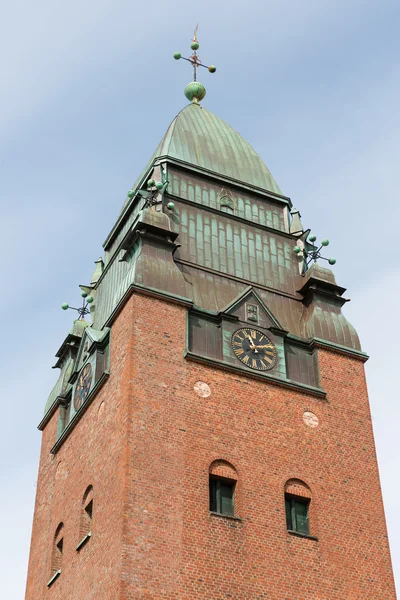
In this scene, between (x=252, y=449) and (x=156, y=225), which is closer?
(x=252, y=449)

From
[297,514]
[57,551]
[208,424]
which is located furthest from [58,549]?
[297,514]

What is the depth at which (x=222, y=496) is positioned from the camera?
30.8 metres

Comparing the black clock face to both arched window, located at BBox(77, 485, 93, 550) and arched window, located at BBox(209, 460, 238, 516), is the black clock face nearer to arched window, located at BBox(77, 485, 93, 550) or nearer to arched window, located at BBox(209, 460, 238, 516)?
arched window, located at BBox(209, 460, 238, 516)

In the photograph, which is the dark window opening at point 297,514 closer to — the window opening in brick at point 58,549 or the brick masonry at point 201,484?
the brick masonry at point 201,484

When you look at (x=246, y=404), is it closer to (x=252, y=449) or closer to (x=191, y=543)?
(x=252, y=449)

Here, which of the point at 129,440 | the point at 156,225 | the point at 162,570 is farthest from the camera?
the point at 156,225

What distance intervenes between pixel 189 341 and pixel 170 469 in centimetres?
486

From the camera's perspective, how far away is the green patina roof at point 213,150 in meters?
40.8

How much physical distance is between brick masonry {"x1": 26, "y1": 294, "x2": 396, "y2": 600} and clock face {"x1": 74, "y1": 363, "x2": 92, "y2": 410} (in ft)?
3.20

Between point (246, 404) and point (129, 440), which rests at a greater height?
point (246, 404)

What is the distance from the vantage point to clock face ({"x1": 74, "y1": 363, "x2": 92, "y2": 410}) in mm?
35125

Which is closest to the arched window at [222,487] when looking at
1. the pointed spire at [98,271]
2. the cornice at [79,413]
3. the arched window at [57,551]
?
the cornice at [79,413]

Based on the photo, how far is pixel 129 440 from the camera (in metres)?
29.9

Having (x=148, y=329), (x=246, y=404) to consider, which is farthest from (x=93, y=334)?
(x=246, y=404)
